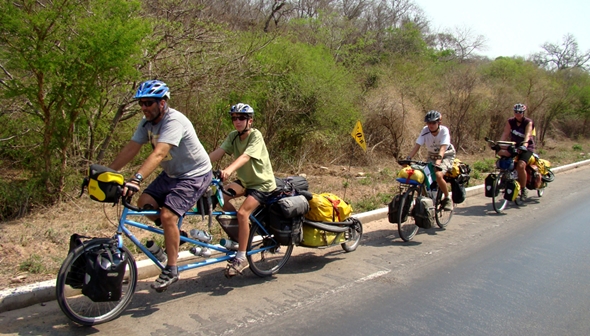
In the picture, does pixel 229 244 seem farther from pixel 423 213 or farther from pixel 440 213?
pixel 440 213

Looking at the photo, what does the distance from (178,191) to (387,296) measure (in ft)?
8.38

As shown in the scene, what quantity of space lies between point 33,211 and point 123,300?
4.38 meters

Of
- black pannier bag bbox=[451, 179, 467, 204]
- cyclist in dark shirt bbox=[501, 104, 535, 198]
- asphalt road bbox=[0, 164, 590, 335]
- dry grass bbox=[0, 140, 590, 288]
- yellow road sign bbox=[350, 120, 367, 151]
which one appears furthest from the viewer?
cyclist in dark shirt bbox=[501, 104, 535, 198]

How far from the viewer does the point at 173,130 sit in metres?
4.45

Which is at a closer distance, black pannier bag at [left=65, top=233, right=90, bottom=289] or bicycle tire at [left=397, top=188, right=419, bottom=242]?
black pannier bag at [left=65, top=233, right=90, bottom=289]

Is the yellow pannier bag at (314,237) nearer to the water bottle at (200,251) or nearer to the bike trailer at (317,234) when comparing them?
the bike trailer at (317,234)

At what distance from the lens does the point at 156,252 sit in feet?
15.4

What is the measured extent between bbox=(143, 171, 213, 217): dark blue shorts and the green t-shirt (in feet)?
2.24

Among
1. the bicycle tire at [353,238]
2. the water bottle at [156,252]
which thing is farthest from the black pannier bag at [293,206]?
the water bottle at [156,252]

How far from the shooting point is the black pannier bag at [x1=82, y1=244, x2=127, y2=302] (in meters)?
4.00

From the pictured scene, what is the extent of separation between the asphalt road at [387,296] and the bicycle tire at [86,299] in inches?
4.0

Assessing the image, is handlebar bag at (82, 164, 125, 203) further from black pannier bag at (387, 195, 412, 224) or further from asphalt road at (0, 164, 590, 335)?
black pannier bag at (387, 195, 412, 224)

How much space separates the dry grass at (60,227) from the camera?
5.14m

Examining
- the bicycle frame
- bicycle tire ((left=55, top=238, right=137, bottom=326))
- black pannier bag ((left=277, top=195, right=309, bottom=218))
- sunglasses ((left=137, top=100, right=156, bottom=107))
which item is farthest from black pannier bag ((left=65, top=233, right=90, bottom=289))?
black pannier bag ((left=277, top=195, right=309, bottom=218))
